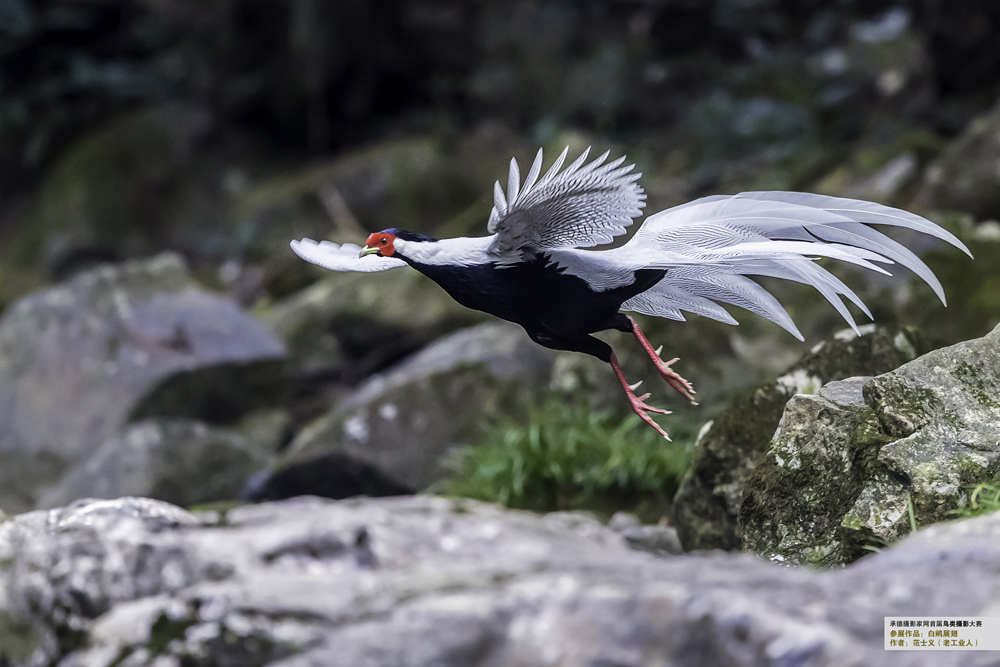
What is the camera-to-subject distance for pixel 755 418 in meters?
3.00

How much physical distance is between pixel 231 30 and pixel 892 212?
972 cm

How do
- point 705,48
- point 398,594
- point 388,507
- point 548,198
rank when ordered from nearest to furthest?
point 398,594, point 388,507, point 548,198, point 705,48

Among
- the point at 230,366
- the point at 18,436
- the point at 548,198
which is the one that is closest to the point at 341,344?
the point at 230,366

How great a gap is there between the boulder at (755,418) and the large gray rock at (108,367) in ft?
12.7

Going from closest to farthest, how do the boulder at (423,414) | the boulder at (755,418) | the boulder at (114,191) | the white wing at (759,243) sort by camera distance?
the white wing at (759,243), the boulder at (755,418), the boulder at (423,414), the boulder at (114,191)

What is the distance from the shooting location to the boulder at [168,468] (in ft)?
15.7

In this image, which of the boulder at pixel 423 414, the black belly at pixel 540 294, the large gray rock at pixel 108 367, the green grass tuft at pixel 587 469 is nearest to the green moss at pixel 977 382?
the black belly at pixel 540 294

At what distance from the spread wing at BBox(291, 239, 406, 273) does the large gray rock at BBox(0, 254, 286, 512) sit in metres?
3.38

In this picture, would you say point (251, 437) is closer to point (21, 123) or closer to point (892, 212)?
point (892, 212)

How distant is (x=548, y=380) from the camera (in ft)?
15.9

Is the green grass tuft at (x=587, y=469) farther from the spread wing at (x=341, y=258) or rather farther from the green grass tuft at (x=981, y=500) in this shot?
the green grass tuft at (x=981, y=500)

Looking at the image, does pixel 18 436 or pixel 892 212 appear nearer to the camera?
pixel 892 212

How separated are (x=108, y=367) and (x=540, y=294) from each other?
4445 millimetres

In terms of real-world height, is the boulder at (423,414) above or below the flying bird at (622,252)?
below
